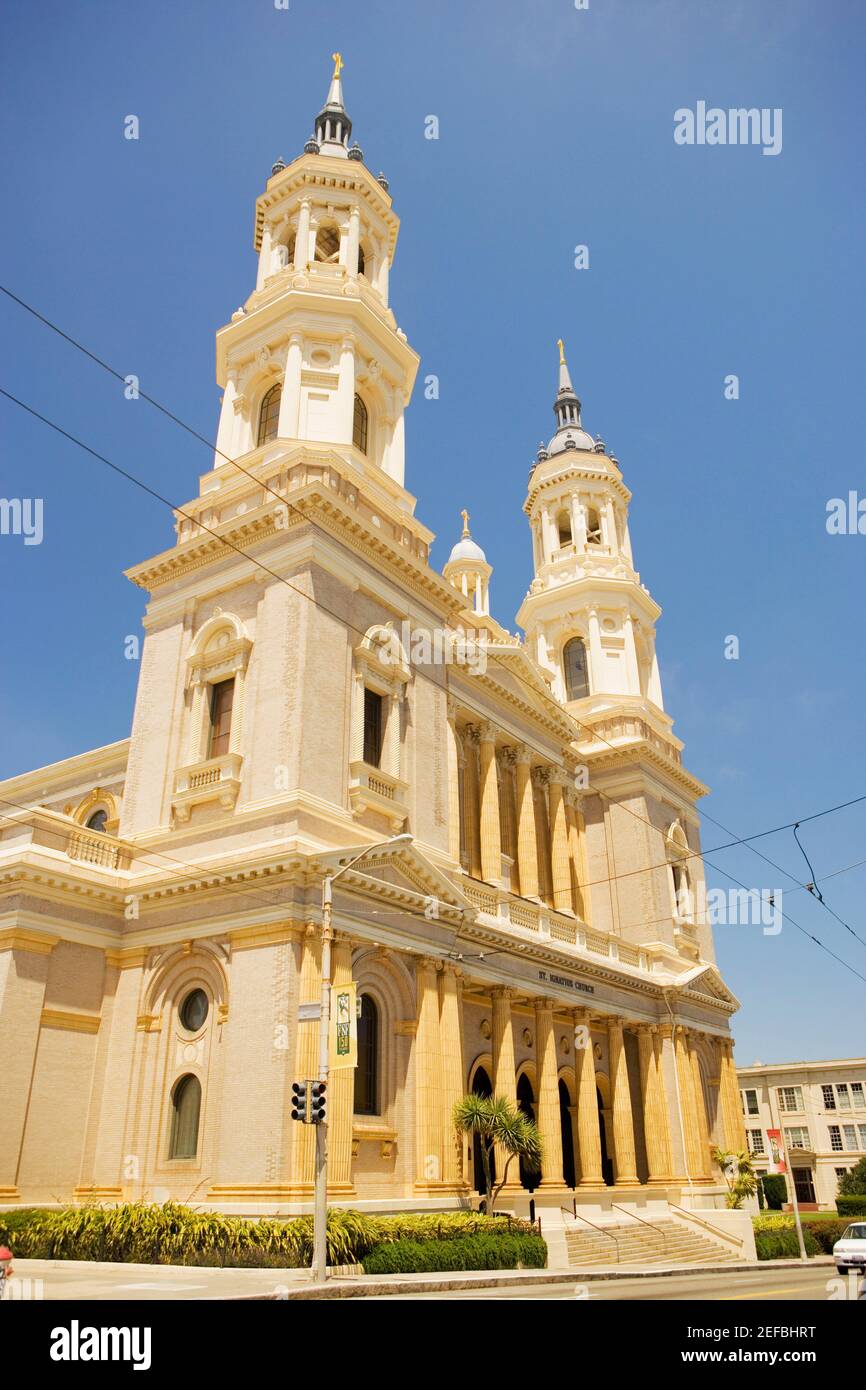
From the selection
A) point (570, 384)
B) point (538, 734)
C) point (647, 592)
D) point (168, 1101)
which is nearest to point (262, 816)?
point (168, 1101)

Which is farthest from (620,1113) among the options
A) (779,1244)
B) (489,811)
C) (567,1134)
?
(489,811)

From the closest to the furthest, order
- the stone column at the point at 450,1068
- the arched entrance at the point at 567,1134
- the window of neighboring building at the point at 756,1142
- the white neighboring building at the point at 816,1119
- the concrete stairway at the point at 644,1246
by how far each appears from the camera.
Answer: the stone column at the point at 450,1068
the concrete stairway at the point at 644,1246
the arched entrance at the point at 567,1134
the white neighboring building at the point at 816,1119
the window of neighboring building at the point at 756,1142

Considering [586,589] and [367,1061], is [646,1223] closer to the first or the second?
[367,1061]

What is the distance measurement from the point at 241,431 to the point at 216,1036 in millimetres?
21189

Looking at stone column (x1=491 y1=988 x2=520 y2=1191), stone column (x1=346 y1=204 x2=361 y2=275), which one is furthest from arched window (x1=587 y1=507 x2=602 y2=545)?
stone column (x1=491 y1=988 x2=520 y2=1191)

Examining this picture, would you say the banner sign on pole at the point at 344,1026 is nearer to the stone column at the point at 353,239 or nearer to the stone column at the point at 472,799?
the stone column at the point at 472,799

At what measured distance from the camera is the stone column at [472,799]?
37.9 metres

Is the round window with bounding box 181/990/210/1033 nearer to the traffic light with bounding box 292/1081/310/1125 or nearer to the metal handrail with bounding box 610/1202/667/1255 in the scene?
the traffic light with bounding box 292/1081/310/1125

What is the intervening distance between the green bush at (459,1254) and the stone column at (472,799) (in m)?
14.3

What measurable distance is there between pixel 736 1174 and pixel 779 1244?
516 cm

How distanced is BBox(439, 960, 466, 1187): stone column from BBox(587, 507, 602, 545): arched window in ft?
105

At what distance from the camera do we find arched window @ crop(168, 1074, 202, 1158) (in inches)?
977

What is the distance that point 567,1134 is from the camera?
36781 millimetres

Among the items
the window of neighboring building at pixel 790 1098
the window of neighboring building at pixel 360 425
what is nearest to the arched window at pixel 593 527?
the window of neighboring building at pixel 360 425
